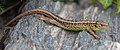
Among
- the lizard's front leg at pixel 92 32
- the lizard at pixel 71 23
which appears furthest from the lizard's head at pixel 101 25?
the lizard's front leg at pixel 92 32

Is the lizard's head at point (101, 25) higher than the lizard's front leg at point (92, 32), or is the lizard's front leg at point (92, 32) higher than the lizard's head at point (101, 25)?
the lizard's head at point (101, 25)

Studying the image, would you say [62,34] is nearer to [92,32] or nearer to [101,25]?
[92,32]

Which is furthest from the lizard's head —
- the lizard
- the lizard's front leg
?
the lizard's front leg

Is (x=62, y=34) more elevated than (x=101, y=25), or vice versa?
(x=101, y=25)

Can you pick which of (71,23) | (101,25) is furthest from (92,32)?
(71,23)

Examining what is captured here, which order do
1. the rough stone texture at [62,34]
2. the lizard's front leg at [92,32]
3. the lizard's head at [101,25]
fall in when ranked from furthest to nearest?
the lizard's head at [101,25] < the lizard's front leg at [92,32] < the rough stone texture at [62,34]

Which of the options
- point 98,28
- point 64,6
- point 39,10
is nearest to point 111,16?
point 98,28

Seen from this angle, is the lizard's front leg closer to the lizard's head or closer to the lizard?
the lizard

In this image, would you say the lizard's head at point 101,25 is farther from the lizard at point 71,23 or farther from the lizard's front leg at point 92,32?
the lizard's front leg at point 92,32
